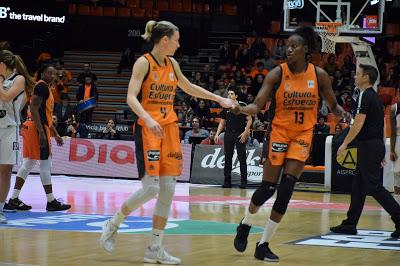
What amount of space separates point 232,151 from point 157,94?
32.3ft

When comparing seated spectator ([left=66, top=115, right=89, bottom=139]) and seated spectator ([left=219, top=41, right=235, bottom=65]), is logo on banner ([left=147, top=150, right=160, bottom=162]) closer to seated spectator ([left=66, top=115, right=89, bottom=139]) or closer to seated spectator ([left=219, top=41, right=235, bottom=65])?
seated spectator ([left=66, top=115, right=89, bottom=139])

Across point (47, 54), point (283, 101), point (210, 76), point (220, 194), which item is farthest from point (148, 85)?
point (47, 54)

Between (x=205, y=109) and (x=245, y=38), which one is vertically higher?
(x=245, y=38)

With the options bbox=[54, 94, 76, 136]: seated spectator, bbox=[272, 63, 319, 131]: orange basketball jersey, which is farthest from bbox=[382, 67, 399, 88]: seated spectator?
bbox=[272, 63, 319, 131]: orange basketball jersey

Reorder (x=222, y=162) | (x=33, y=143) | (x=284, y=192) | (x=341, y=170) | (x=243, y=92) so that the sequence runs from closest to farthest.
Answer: (x=284, y=192), (x=33, y=143), (x=341, y=170), (x=222, y=162), (x=243, y=92)

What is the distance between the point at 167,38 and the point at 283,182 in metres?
1.67

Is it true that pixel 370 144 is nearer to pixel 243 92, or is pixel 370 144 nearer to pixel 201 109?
pixel 201 109

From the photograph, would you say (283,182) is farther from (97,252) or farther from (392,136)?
(392,136)

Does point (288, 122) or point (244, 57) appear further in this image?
point (244, 57)

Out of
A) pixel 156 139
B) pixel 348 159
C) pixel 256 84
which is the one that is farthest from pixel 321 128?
pixel 156 139

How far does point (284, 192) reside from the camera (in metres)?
7.65

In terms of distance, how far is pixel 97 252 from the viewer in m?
7.67

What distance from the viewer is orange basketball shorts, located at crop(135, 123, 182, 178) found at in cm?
726

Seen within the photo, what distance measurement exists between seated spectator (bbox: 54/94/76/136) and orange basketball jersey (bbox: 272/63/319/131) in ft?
47.2
